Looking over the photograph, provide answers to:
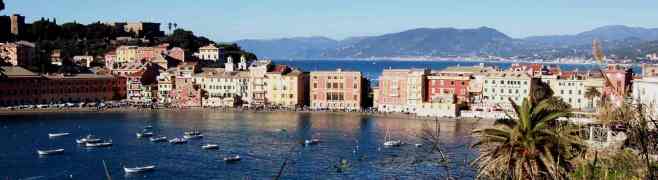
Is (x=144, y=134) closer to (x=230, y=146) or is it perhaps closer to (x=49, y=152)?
(x=230, y=146)

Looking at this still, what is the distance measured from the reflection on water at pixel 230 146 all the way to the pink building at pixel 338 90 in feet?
7.25

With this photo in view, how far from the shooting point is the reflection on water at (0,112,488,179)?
19234mm

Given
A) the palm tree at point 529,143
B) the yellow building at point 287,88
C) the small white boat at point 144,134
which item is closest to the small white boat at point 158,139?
the small white boat at point 144,134

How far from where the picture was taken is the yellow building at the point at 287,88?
131ft

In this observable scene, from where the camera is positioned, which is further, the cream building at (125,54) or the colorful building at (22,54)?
the cream building at (125,54)

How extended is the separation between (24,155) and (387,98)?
63.5 ft

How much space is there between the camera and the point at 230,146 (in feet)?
81.1

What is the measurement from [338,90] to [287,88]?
275 cm

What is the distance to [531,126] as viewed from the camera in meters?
6.64

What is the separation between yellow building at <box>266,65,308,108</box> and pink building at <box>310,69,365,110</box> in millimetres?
859

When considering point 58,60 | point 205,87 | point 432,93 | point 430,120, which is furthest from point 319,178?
point 58,60

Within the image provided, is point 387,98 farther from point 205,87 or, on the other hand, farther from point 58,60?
point 58,60

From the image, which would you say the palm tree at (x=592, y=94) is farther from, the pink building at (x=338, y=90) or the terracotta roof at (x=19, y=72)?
the terracotta roof at (x=19, y=72)

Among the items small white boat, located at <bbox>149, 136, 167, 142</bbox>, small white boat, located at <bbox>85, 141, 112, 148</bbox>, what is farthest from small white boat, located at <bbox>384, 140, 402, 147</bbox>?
small white boat, located at <bbox>85, 141, 112, 148</bbox>
